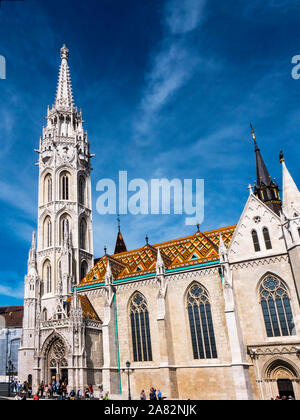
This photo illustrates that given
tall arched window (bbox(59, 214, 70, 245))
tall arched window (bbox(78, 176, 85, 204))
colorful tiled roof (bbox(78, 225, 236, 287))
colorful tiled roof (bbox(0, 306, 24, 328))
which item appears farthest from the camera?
colorful tiled roof (bbox(0, 306, 24, 328))

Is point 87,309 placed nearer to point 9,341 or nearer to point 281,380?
point 281,380

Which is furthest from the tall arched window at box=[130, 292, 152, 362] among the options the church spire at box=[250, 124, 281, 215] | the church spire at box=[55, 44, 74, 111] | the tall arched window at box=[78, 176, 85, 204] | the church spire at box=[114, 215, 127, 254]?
the church spire at box=[55, 44, 74, 111]

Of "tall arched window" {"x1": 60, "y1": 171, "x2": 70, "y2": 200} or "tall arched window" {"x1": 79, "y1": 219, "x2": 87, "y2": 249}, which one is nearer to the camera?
"tall arched window" {"x1": 79, "y1": 219, "x2": 87, "y2": 249}

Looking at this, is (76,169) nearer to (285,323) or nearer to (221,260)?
(221,260)

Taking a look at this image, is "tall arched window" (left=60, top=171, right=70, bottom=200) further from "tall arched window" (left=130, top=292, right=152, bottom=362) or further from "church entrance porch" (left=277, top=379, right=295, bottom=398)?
"church entrance porch" (left=277, top=379, right=295, bottom=398)

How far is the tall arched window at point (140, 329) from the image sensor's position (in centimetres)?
3145

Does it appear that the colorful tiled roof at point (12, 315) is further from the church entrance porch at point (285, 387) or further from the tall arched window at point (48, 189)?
the church entrance porch at point (285, 387)

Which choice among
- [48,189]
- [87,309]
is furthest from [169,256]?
[48,189]

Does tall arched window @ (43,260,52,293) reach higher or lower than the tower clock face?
lower

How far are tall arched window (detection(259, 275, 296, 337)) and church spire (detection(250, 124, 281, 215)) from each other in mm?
10752

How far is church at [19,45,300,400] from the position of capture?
26.2m

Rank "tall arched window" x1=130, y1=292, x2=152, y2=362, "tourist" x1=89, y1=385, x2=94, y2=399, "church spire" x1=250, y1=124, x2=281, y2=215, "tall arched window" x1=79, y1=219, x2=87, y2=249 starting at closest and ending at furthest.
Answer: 1. "tourist" x1=89, y1=385, x2=94, y2=399
2. "tall arched window" x1=130, y1=292, x2=152, y2=362
3. "church spire" x1=250, y1=124, x2=281, y2=215
4. "tall arched window" x1=79, y1=219, x2=87, y2=249

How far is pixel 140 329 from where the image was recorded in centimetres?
3234

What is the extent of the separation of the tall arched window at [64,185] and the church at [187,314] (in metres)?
6.27
